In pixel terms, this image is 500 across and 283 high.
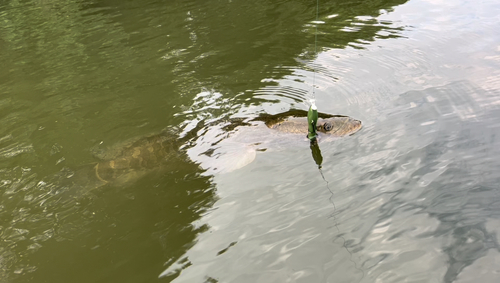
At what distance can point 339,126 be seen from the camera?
614cm

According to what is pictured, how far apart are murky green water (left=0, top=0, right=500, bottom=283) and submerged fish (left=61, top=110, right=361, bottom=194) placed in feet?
0.14

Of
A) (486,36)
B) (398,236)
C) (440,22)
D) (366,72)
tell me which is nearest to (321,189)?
(398,236)

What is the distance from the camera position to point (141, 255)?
4.57 metres

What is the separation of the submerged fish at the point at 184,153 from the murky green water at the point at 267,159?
1.7 inches

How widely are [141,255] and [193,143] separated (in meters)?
2.31

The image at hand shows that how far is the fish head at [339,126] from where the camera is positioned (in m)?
6.07

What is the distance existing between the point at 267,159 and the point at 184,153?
130 cm

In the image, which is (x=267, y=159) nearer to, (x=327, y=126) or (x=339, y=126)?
(x=327, y=126)

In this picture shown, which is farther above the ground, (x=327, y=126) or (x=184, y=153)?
(x=327, y=126)

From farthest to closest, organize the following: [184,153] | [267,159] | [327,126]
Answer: [184,153] < [327,126] < [267,159]

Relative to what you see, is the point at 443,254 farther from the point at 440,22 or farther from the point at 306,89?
the point at 440,22

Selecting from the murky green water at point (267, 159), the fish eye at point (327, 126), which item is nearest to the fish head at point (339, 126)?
the fish eye at point (327, 126)

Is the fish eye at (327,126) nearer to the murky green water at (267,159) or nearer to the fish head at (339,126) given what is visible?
the fish head at (339,126)

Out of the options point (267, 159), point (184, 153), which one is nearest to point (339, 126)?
point (267, 159)
